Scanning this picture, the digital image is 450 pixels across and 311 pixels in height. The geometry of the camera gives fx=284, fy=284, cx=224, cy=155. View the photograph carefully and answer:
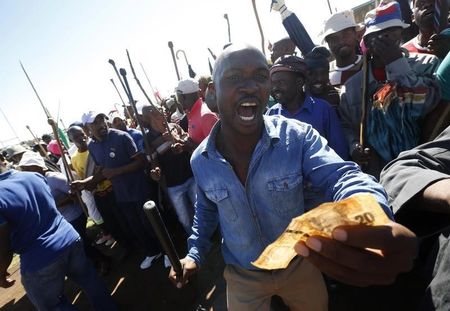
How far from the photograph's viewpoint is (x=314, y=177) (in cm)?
151

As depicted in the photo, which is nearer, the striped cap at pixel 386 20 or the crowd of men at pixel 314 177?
the crowd of men at pixel 314 177

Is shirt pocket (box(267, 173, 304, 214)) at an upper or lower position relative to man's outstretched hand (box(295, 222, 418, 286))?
lower

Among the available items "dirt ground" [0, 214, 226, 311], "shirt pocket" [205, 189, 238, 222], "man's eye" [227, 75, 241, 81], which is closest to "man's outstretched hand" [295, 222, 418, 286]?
"shirt pocket" [205, 189, 238, 222]

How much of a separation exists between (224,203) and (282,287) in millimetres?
691

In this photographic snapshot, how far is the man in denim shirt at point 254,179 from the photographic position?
161 cm

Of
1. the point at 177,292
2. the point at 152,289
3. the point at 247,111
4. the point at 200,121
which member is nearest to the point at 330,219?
the point at 247,111

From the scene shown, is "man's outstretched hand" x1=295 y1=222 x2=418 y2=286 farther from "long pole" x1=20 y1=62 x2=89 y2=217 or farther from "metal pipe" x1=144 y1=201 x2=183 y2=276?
"long pole" x1=20 y1=62 x2=89 y2=217

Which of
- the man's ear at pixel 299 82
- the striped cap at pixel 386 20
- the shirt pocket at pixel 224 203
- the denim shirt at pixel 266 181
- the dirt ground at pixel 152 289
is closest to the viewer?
the denim shirt at pixel 266 181

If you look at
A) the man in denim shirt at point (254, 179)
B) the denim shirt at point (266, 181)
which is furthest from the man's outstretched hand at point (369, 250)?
the denim shirt at point (266, 181)

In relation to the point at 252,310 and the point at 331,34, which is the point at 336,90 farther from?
the point at 252,310

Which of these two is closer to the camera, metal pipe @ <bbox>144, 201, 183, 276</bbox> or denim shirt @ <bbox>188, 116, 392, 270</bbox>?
metal pipe @ <bbox>144, 201, 183, 276</bbox>

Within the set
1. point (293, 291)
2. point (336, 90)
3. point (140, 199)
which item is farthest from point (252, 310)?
point (140, 199)

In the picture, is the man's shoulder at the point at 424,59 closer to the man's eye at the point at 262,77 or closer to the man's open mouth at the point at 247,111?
the man's eye at the point at 262,77

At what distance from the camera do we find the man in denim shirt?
5.28ft
